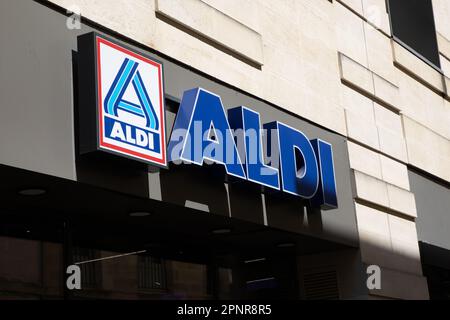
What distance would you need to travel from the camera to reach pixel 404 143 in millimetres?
16688

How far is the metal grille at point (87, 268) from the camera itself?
417 inches

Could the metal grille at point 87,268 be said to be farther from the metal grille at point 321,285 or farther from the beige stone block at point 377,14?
the beige stone block at point 377,14

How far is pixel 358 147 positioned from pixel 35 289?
7181 millimetres

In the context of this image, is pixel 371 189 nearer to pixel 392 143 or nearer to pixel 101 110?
pixel 392 143

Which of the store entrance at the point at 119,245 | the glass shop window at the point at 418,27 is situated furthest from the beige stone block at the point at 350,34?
the store entrance at the point at 119,245

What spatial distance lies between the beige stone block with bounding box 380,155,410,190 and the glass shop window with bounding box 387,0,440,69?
11.3 ft

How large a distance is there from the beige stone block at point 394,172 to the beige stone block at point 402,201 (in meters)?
0.15

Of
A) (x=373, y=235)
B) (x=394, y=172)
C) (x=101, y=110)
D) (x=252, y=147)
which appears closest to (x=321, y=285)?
(x=373, y=235)

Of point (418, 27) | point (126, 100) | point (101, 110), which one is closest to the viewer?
point (101, 110)

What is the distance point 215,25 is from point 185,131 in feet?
7.75

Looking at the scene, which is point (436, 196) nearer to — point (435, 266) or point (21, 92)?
point (435, 266)

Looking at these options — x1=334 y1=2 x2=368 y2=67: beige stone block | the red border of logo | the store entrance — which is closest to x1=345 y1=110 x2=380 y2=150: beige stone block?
x1=334 y1=2 x2=368 y2=67: beige stone block

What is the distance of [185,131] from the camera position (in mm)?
10289
